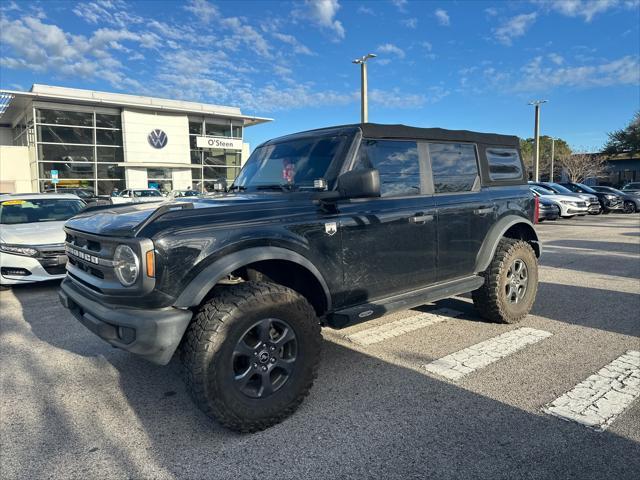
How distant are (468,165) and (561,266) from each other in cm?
500

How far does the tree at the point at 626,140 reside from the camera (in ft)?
154

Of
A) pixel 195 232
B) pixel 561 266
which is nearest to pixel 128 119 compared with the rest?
pixel 561 266

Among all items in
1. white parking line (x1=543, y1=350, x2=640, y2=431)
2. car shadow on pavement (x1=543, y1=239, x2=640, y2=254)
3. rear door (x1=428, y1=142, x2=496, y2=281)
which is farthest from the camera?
car shadow on pavement (x1=543, y1=239, x2=640, y2=254)

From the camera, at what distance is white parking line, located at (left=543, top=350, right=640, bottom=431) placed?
2963mm

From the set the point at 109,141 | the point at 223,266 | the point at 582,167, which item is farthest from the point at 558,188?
the point at 582,167

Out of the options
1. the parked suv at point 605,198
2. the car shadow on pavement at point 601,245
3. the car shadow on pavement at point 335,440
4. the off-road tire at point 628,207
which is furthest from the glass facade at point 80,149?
the car shadow on pavement at point 335,440

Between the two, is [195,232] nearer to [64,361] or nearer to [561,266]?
[64,361]

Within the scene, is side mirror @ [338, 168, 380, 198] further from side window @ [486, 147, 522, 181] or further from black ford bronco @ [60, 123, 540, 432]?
side window @ [486, 147, 522, 181]

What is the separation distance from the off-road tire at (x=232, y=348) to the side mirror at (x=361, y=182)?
33.2 inches

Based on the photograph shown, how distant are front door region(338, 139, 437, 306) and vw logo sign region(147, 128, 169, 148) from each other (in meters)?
34.3

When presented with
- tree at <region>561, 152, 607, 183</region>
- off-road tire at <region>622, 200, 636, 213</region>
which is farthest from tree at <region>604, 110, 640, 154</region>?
off-road tire at <region>622, 200, 636, 213</region>

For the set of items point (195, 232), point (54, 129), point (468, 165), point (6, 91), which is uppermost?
point (6, 91)

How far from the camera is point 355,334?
4.72 metres

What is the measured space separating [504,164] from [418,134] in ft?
4.99
